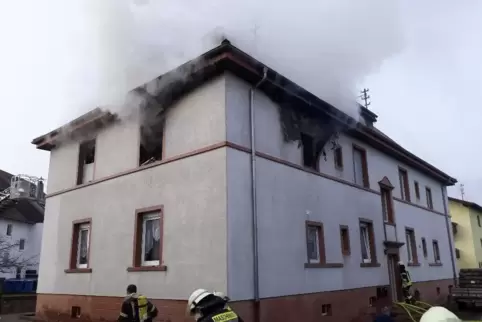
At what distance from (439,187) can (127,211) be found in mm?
17859

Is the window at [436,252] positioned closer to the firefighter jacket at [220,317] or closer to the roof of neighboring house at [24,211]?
the firefighter jacket at [220,317]

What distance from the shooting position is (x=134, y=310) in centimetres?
745

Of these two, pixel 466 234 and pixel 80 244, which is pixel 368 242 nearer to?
pixel 80 244

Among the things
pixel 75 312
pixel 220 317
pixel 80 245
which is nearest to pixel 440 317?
pixel 220 317

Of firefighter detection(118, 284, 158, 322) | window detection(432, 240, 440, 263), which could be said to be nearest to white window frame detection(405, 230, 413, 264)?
window detection(432, 240, 440, 263)

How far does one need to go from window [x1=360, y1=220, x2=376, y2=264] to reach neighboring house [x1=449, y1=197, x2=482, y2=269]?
21.8 metres

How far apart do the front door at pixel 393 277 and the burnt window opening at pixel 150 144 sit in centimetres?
928

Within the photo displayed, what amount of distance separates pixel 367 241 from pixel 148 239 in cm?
761

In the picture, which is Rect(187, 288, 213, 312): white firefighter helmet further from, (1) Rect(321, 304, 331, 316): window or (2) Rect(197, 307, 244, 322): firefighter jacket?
(1) Rect(321, 304, 331, 316): window

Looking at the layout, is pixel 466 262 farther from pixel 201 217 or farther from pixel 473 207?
pixel 201 217

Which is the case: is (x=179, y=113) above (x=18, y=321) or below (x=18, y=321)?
above

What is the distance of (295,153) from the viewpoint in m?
11.7

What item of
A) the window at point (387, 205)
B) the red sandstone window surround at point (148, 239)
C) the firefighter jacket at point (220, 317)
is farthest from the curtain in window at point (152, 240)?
→ the window at point (387, 205)

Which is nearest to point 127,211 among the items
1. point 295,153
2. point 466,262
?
point 295,153
